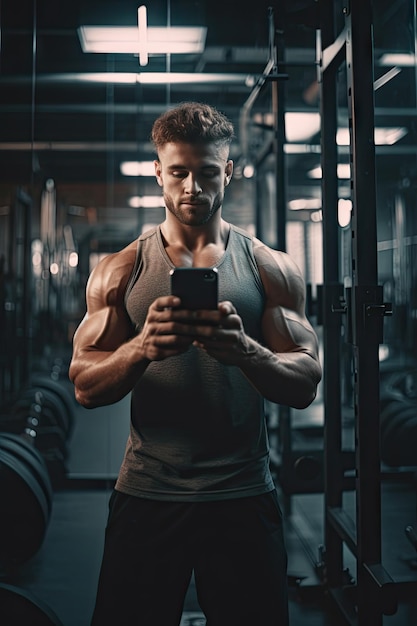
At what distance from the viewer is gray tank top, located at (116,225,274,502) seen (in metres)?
1.23

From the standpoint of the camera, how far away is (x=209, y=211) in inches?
48.2

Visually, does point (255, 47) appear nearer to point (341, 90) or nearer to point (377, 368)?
point (341, 90)

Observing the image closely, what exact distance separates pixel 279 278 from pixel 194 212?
0.74ft

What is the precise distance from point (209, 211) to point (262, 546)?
67cm

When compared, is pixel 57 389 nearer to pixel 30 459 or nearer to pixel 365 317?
pixel 30 459

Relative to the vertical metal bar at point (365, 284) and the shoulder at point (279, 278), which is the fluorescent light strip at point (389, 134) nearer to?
the vertical metal bar at point (365, 284)

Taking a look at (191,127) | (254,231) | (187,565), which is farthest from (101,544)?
(254,231)

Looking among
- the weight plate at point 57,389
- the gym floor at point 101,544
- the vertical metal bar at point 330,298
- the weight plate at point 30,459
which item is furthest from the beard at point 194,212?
the weight plate at point 57,389

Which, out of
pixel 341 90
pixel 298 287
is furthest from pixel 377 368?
pixel 341 90

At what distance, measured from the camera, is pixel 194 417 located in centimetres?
123

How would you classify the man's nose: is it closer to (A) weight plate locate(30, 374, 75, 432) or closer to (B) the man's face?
(B) the man's face

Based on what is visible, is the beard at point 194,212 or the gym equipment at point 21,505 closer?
the beard at point 194,212

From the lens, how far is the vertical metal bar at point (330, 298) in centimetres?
207

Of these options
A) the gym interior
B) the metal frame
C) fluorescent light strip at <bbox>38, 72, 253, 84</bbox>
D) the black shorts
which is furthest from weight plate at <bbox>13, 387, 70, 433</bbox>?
the black shorts
